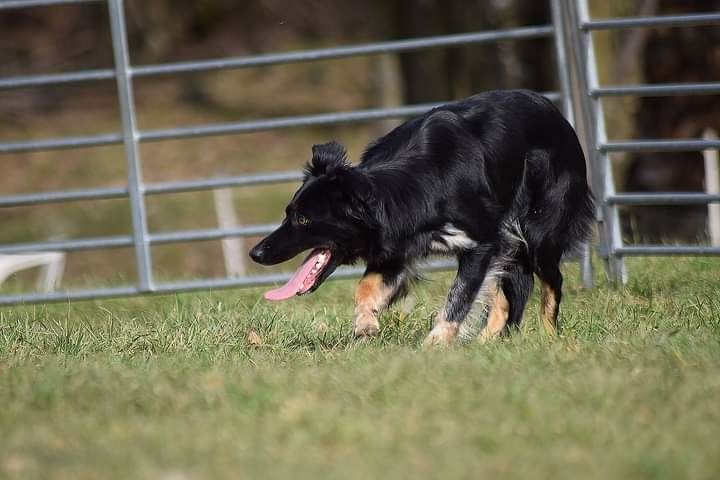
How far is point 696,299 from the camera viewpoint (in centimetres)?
595

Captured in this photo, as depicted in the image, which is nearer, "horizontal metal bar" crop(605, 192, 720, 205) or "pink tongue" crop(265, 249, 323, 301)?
"pink tongue" crop(265, 249, 323, 301)

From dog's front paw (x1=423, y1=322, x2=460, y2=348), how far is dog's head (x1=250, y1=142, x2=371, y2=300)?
1.64ft

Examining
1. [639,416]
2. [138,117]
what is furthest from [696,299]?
[138,117]

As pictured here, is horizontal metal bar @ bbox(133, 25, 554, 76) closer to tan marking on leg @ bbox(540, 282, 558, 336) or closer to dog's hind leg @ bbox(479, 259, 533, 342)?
dog's hind leg @ bbox(479, 259, 533, 342)

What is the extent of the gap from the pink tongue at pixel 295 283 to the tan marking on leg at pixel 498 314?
3.17ft

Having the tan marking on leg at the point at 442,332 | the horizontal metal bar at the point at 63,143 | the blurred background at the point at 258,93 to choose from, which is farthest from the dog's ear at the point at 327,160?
the blurred background at the point at 258,93

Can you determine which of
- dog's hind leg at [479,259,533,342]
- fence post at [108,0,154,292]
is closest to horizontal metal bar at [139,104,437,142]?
fence post at [108,0,154,292]

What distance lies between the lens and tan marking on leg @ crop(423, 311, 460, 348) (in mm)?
5320

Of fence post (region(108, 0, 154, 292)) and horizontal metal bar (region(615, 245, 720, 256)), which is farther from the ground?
fence post (region(108, 0, 154, 292))

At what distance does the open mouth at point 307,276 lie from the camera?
5.41 m

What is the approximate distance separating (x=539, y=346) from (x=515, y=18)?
23.1 feet

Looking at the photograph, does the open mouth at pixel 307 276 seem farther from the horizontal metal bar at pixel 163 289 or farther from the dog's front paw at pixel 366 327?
the horizontal metal bar at pixel 163 289

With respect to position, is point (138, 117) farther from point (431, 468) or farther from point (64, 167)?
Answer: point (431, 468)

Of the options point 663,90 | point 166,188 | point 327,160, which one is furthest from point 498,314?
point 166,188
